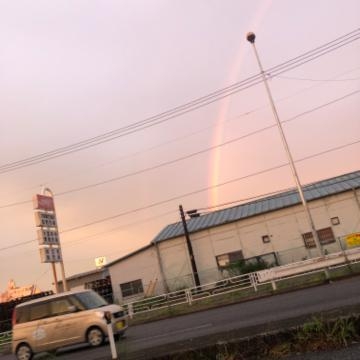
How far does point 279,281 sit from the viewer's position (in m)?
25.8

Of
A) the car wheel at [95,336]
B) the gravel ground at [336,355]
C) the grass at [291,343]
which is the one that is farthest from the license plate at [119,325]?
the gravel ground at [336,355]

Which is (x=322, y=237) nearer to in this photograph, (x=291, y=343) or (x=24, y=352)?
(x=24, y=352)

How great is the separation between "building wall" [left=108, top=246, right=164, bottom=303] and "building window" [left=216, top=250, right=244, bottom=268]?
548 cm

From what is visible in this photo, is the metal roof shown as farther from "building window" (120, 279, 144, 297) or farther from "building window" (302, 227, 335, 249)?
"building window" (120, 279, 144, 297)

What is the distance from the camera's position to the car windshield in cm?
1543

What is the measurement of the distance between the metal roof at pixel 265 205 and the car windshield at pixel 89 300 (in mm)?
26075

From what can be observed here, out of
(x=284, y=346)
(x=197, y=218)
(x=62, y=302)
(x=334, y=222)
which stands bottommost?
(x=284, y=346)

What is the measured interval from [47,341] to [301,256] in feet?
87.0

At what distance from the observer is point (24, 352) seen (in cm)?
1552

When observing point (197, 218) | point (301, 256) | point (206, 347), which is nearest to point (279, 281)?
point (301, 256)

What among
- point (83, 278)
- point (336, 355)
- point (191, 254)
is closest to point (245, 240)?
point (191, 254)

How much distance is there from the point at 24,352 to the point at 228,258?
88.7 feet

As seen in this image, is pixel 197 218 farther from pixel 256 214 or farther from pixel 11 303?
pixel 11 303

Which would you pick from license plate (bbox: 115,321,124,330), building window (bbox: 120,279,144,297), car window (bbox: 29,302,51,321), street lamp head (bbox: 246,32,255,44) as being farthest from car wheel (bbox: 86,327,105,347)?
building window (bbox: 120,279,144,297)
